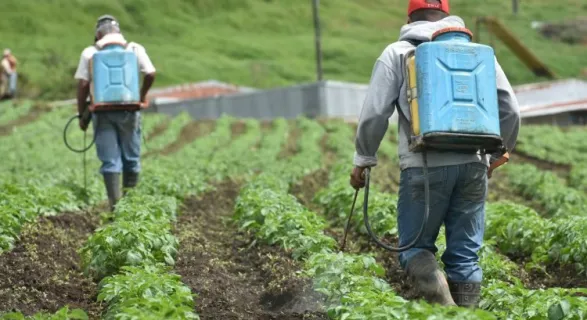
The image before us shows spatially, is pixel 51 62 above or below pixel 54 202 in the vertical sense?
above

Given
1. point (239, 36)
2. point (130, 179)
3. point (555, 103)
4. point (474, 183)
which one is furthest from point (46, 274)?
point (239, 36)

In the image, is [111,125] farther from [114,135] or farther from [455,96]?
[455,96]

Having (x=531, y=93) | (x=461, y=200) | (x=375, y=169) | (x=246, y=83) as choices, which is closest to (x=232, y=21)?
(x=246, y=83)

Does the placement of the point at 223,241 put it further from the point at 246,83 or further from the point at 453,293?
the point at 246,83

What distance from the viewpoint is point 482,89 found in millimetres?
6020

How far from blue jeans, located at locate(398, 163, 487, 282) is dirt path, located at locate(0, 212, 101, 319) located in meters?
2.21

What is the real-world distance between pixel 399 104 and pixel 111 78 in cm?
539

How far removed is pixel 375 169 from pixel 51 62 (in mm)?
27427

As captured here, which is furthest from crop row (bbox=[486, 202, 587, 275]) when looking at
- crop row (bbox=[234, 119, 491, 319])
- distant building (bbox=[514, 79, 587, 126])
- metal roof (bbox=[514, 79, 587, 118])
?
metal roof (bbox=[514, 79, 587, 118])

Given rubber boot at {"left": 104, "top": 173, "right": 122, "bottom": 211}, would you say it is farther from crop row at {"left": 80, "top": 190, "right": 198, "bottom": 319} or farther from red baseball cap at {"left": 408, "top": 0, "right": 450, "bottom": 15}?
red baseball cap at {"left": 408, "top": 0, "right": 450, "bottom": 15}

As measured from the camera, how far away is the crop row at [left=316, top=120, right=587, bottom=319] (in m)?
6.07

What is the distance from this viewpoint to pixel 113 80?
1105 cm

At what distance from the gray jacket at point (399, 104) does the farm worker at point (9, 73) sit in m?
26.9

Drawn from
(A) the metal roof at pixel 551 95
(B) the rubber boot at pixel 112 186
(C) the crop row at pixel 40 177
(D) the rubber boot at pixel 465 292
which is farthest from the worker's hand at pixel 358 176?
(A) the metal roof at pixel 551 95
